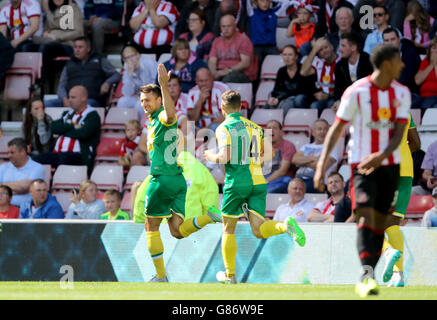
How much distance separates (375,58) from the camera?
6.41 metres

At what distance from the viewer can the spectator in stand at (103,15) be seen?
14805 millimetres

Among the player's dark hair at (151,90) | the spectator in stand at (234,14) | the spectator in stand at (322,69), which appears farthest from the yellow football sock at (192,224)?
the spectator in stand at (234,14)

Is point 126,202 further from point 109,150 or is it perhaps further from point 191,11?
point 191,11

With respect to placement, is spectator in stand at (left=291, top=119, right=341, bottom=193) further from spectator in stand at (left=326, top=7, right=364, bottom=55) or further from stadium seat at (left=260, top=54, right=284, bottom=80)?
stadium seat at (left=260, top=54, right=284, bottom=80)

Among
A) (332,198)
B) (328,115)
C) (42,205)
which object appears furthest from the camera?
(328,115)

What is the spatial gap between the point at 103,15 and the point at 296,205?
19.2 ft

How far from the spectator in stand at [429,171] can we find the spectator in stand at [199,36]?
4.14m

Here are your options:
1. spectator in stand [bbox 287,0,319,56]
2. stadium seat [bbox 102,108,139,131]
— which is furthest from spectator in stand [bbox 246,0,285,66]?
stadium seat [bbox 102,108,139,131]

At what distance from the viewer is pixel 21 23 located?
1485cm

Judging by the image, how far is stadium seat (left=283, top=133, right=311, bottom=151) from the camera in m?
12.7

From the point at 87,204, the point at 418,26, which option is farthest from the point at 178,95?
the point at 418,26

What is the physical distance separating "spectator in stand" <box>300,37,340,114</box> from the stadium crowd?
2 cm
